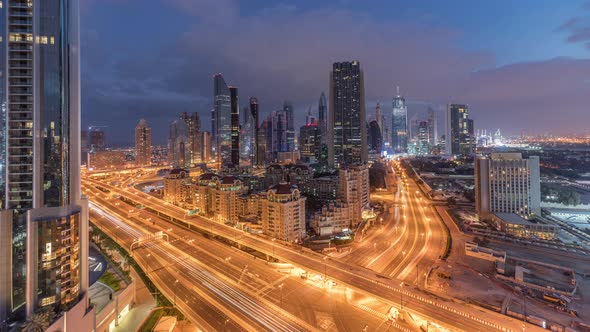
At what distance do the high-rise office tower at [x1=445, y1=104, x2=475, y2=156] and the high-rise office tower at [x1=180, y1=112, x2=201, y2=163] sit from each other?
109479mm

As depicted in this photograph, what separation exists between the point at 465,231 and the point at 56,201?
39081mm

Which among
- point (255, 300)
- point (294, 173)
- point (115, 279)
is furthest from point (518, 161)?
point (115, 279)

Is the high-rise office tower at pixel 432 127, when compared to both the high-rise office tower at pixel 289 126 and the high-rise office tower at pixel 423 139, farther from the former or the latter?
the high-rise office tower at pixel 289 126

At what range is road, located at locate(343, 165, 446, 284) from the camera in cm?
2558

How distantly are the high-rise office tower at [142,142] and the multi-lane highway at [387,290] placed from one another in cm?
8233

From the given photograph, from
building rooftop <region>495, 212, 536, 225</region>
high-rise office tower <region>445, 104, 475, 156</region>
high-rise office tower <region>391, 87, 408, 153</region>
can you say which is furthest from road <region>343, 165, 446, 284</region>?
high-rise office tower <region>391, 87, 408, 153</region>

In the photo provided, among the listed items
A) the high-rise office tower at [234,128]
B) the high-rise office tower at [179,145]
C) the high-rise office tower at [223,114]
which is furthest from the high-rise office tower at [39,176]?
the high-rise office tower at [223,114]

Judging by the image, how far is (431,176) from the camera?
80.8m

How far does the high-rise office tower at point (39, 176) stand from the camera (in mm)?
13594

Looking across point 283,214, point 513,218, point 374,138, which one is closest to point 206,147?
point 374,138

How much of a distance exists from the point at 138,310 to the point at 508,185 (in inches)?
1771

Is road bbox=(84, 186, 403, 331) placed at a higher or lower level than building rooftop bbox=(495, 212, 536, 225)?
lower

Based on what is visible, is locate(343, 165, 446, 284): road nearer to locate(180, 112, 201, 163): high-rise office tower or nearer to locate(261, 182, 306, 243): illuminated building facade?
locate(261, 182, 306, 243): illuminated building facade

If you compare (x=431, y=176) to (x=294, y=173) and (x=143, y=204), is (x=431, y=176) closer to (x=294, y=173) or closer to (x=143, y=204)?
(x=294, y=173)
